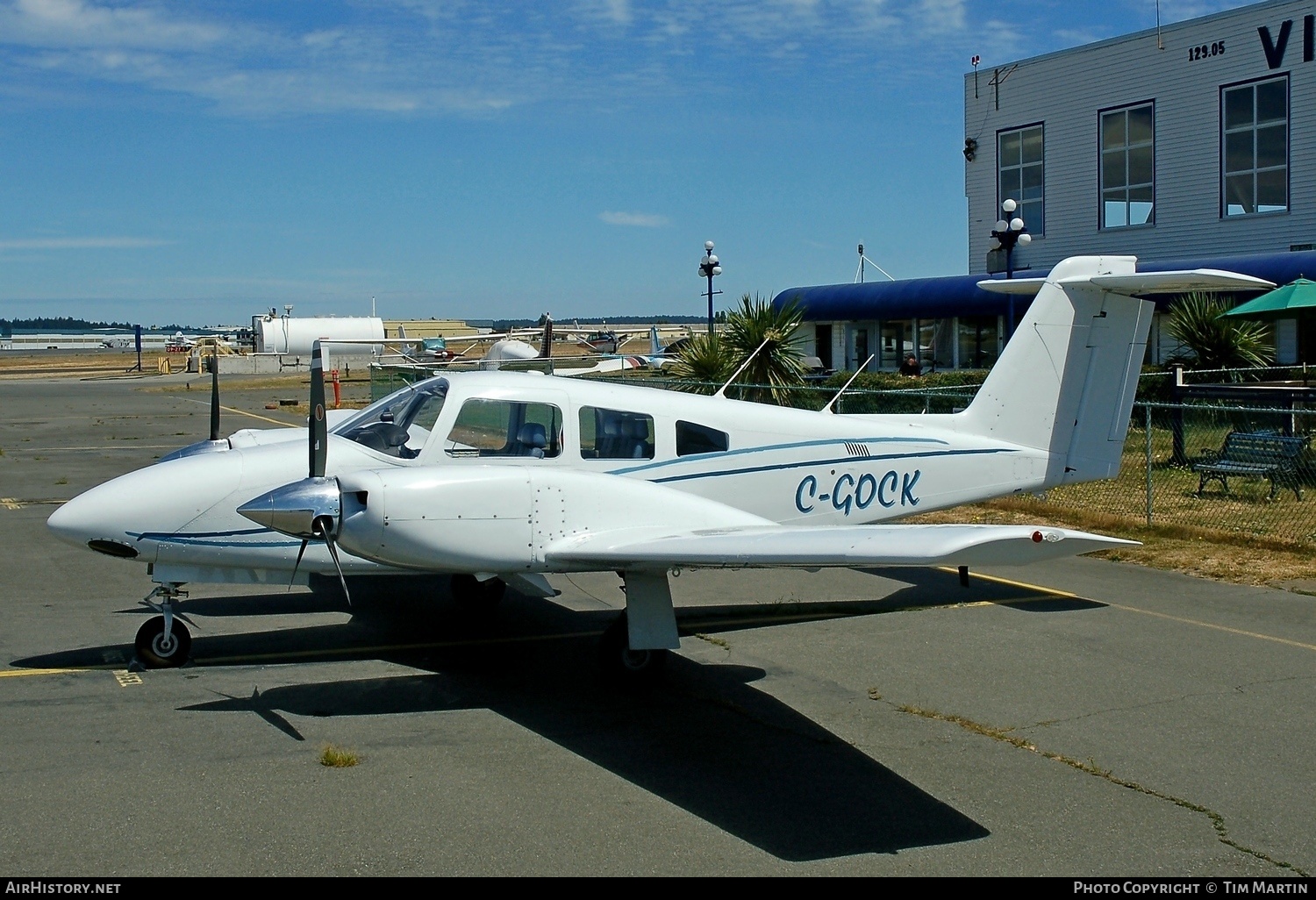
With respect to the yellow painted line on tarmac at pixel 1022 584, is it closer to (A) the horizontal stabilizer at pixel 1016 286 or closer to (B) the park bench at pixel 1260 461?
(A) the horizontal stabilizer at pixel 1016 286

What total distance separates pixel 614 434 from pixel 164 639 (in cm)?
355

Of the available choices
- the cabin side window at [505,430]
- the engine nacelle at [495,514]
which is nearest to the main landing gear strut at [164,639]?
the engine nacelle at [495,514]

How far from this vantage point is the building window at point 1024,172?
3738cm

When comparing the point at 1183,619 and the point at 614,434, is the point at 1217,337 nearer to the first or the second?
the point at 1183,619

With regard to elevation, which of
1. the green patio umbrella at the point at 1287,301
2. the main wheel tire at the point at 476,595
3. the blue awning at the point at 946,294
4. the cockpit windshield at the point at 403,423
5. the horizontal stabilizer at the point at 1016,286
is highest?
the blue awning at the point at 946,294

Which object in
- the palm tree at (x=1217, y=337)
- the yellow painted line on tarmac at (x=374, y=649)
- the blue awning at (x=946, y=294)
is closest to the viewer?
the yellow painted line on tarmac at (x=374, y=649)

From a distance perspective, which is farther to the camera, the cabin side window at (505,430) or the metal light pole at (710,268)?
the metal light pole at (710,268)

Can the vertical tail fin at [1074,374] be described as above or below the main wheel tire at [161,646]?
above

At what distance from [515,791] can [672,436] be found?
3.61 meters

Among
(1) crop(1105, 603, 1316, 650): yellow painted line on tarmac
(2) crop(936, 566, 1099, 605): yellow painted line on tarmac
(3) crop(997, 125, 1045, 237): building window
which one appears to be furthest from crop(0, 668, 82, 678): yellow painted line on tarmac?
(3) crop(997, 125, 1045, 237): building window

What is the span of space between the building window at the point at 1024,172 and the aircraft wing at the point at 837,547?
32.4 m

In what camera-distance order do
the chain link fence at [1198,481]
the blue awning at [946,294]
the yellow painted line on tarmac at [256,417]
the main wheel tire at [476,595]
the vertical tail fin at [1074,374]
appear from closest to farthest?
the main wheel tire at [476,595] < the vertical tail fin at [1074,374] < the chain link fence at [1198,481] < the blue awning at [946,294] < the yellow painted line on tarmac at [256,417]

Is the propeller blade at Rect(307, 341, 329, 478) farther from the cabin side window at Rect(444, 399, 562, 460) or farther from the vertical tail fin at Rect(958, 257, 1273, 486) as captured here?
the vertical tail fin at Rect(958, 257, 1273, 486)

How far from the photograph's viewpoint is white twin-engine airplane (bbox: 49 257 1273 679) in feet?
23.9
